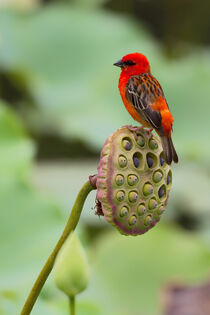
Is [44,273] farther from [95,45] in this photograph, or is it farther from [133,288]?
[95,45]

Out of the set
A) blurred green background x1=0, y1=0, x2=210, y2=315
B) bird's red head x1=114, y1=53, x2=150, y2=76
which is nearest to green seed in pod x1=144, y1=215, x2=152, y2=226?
bird's red head x1=114, y1=53, x2=150, y2=76

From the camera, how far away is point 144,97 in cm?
97

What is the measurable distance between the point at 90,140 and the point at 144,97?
2113mm

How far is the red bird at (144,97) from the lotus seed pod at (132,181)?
0.05 m

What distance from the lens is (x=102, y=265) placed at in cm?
254

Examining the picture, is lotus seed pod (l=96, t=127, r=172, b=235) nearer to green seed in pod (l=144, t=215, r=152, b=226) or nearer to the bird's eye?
green seed in pod (l=144, t=215, r=152, b=226)

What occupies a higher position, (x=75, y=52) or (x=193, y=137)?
(x=75, y=52)

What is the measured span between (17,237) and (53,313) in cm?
40

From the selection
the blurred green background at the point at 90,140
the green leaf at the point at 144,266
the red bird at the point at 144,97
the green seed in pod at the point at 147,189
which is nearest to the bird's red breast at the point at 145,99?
the red bird at the point at 144,97

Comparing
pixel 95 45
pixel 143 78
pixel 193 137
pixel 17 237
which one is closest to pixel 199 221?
pixel 193 137

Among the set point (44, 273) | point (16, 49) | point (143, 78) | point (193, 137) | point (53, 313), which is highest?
point (16, 49)

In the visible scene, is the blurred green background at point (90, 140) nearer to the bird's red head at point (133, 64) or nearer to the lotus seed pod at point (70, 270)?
the lotus seed pod at point (70, 270)

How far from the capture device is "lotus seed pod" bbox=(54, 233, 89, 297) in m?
0.86

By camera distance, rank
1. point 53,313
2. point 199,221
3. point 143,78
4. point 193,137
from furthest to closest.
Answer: point 199,221 → point 193,137 → point 53,313 → point 143,78
